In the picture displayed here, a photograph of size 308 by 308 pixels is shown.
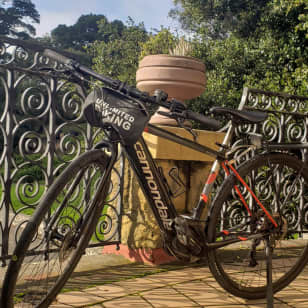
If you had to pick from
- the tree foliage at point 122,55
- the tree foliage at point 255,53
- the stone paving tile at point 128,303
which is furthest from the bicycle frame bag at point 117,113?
the tree foliage at point 122,55

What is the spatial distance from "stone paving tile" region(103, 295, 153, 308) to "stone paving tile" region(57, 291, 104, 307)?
8cm

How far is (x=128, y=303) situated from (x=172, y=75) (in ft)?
6.09

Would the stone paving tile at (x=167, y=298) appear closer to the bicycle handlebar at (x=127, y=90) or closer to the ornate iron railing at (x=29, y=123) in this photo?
the ornate iron railing at (x=29, y=123)

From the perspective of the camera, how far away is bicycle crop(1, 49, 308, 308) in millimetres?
1946

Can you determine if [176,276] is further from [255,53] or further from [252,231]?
[255,53]

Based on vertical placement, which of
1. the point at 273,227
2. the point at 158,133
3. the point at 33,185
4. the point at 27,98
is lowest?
the point at 273,227

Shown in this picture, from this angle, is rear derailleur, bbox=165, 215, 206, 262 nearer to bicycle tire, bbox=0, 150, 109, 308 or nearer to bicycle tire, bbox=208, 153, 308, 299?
bicycle tire, bbox=208, 153, 308, 299

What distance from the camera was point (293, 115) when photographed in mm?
4383

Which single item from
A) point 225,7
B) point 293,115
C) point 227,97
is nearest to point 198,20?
point 225,7

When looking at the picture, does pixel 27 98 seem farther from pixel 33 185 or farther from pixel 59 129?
pixel 33 185

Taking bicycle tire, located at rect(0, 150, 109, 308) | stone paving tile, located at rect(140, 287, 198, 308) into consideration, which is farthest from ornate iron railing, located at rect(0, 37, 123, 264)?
stone paving tile, located at rect(140, 287, 198, 308)

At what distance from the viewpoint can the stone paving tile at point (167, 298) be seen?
246cm

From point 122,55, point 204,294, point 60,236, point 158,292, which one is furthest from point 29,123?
Result: point 122,55

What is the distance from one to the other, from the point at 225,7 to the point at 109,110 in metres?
14.9
